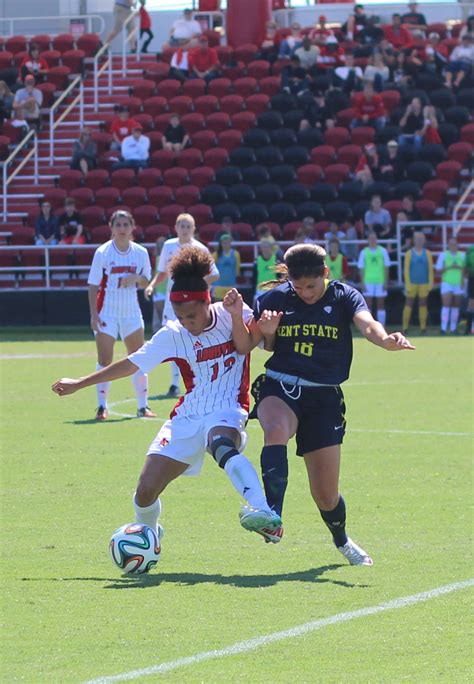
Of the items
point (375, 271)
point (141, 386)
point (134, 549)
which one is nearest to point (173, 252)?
point (141, 386)

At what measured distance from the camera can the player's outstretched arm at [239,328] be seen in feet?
23.9


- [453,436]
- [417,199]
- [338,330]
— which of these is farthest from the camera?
[417,199]

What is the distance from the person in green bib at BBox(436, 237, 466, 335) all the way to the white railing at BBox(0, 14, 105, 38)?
1446 cm

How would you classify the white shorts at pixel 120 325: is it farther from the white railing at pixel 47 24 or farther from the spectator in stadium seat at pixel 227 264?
the white railing at pixel 47 24

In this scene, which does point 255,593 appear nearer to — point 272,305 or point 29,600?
point 29,600

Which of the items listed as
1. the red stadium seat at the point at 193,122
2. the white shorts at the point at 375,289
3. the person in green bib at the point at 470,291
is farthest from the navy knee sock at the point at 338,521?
the red stadium seat at the point at 193,122

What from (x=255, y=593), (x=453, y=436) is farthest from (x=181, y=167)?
(x=255, y=593)

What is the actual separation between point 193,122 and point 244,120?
4.30ft

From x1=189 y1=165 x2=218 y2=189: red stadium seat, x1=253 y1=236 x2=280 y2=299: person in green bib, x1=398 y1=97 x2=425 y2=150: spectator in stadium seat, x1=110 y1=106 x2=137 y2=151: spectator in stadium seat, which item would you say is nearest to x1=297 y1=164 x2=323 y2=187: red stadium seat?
x1=398 y1=97 x2=425 y2=150: spectator in stadium seat

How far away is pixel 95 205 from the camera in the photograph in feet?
A: 104

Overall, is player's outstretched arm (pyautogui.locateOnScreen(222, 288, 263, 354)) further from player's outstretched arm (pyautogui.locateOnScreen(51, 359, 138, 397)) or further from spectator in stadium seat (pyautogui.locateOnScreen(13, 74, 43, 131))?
spectator in stadium seat (pyautogui.locateOnScreen(13, 74, 43, 131))

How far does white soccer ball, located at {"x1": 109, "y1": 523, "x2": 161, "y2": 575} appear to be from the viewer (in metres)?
7.22

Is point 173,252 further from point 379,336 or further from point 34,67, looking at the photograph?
point 34,67

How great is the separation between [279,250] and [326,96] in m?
5.97
